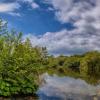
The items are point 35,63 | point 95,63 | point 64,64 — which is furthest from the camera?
point 64,64

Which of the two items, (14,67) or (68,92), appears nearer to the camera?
(14,67)

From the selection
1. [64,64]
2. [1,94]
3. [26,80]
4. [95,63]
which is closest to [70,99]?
[26,80]

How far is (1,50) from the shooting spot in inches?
1543

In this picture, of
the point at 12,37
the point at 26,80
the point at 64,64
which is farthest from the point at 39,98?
the point at 64,64

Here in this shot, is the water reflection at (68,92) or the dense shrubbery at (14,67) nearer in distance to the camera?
the dense shrubbery at (14,67)

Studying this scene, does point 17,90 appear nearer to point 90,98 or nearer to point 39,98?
point 39,98

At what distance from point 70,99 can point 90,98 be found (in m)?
2.56

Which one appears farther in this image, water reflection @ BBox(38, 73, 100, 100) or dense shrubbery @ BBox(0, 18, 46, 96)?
water reflection @ BBox(38, 73, 100, 100)

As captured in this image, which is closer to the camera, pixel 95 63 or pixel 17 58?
pixel 17 58

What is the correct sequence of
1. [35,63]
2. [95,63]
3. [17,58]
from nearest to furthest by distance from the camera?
→ [17,58]
[35,63]
[95,63]

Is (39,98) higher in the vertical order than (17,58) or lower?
lower

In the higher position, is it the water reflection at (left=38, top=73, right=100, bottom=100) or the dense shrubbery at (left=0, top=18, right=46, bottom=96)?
the dense shrubbery at (left=0, top=18, right=46, bottom=96)

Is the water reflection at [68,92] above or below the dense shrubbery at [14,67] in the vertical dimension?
below

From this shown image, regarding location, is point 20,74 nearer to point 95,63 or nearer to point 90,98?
point 90,98
